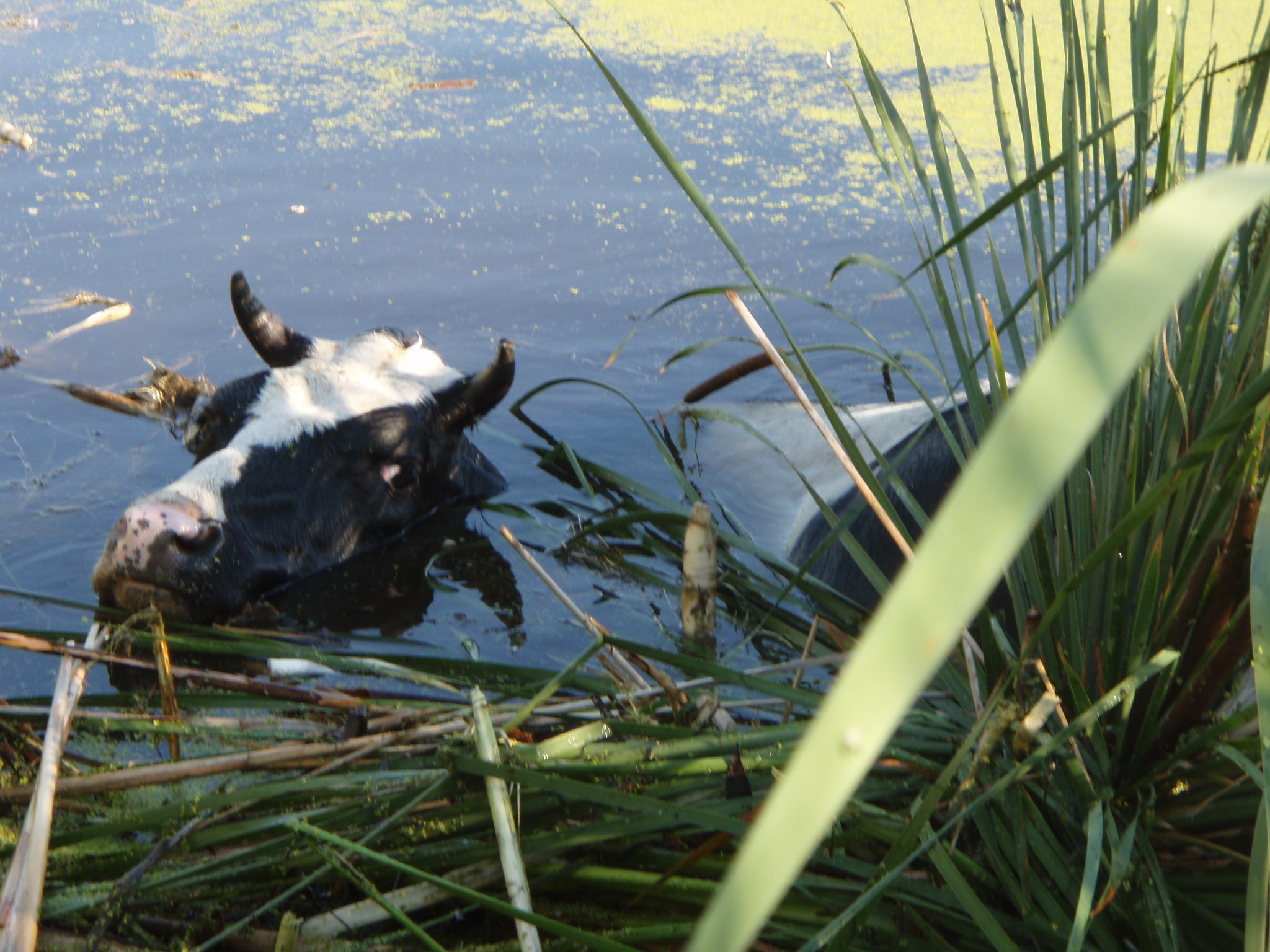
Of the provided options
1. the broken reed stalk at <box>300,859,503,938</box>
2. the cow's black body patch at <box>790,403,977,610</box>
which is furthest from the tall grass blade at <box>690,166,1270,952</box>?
the cow's black body patch at <box>790,403,977,610</box>

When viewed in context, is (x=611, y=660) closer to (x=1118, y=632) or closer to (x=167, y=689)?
(x=167, y=689)

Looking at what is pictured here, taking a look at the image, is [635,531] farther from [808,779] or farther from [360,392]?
[808,779]

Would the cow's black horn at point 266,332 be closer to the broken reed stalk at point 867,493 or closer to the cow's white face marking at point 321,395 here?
the cow's white face marking at point 321,395

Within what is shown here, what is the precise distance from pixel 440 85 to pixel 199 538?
708 centimetres

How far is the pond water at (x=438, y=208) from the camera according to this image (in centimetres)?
462

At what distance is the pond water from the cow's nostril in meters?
0.45

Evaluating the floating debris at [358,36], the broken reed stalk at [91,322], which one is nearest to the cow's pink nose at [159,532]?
the broken reed stalk at [91,322]

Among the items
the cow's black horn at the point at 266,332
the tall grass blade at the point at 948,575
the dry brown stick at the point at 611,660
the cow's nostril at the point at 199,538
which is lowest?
the cow's nostril at the point at 199,538

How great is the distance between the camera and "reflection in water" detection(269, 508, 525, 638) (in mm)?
3490

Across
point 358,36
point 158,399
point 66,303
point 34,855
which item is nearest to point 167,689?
point 34,855

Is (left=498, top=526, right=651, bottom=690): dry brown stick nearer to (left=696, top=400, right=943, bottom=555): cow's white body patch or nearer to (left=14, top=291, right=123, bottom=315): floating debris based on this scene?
(left=696, top=400, right=943, bottom=555): cow's white body patch

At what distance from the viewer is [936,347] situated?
200 cm

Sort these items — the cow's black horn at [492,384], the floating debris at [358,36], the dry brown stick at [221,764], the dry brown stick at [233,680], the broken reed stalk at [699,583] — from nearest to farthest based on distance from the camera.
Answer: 1. the dry brown stick at [221,764]
2. the dry brown stick at [233,680]
3. the broken reed stalk at [699,583]
4. the cow's black horn at [492,384]
5. the floating debris at [358,36]

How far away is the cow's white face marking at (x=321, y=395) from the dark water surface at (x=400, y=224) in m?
0.53
